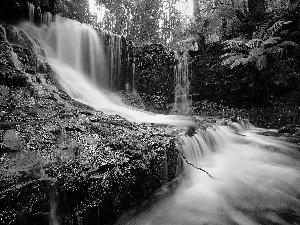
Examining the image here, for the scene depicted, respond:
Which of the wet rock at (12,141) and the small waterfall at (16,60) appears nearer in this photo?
the wet rock at (12,141)

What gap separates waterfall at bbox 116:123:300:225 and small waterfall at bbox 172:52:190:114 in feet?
14.3

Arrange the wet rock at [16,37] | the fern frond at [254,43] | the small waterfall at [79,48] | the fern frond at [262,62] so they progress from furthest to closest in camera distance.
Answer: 1. the small waterfall at [79,48]
2. the fern frond at [254,43]
3. the fern frond at [262,62]
4. the wet rock at [16,37]

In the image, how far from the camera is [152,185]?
2822mm

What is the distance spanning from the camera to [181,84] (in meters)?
9.91

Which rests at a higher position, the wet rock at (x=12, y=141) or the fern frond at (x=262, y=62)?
the fern frond at (x=262, y=62)

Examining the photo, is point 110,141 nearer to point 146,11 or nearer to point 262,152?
point 262,152

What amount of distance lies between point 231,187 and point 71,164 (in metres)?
2.58

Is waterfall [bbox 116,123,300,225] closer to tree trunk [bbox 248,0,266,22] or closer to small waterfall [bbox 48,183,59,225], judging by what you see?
small waterfall [bbox 48,183,59,225]

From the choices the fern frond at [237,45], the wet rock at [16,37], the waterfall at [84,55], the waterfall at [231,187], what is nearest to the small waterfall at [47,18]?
the waterfall at [84,55]

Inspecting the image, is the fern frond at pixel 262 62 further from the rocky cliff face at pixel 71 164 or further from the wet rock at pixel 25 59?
the wet rock at pixel 25 59

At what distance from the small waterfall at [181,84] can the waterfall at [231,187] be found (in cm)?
437

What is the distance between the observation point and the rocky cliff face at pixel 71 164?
176cm

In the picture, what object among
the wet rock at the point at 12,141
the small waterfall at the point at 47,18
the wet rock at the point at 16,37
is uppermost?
the small waterfall at the point at 47,18

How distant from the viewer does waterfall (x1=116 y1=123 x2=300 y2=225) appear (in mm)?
2637
